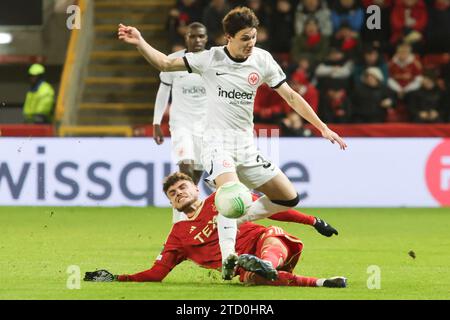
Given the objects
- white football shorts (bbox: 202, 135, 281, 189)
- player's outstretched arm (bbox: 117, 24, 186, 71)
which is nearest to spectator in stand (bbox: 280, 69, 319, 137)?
white football shorts (bbox: 202, 135, 281, 189)

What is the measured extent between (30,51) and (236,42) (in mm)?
15438

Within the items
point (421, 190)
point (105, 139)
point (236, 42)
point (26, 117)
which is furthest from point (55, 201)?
point (236, 42)

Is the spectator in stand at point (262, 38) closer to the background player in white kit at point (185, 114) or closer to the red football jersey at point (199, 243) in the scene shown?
the background player in white kit at point (185, 114)

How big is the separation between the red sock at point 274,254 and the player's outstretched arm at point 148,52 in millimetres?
1518

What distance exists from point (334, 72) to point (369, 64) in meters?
0.58

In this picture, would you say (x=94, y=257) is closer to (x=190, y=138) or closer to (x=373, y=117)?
(x=190, y=138)

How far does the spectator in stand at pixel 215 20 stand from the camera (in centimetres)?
2069

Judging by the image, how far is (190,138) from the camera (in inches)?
528

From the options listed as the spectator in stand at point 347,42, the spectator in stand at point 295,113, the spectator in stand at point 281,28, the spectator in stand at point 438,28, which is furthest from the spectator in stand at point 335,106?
the spectator in stand at point 438,28

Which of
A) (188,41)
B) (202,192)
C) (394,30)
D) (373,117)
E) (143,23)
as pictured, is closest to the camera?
(188,41)

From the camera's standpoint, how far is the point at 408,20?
21609mm

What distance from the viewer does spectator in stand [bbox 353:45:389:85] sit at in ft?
66.8

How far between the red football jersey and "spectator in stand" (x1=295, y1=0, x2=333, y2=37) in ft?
40.6

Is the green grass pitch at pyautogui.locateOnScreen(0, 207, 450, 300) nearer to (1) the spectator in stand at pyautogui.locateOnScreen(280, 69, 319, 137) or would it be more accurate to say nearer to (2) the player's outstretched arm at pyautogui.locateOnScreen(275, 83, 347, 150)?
(2) the player's outstretched arm at pyautogui.locateOnScreen(275, 83, 347, 150)
